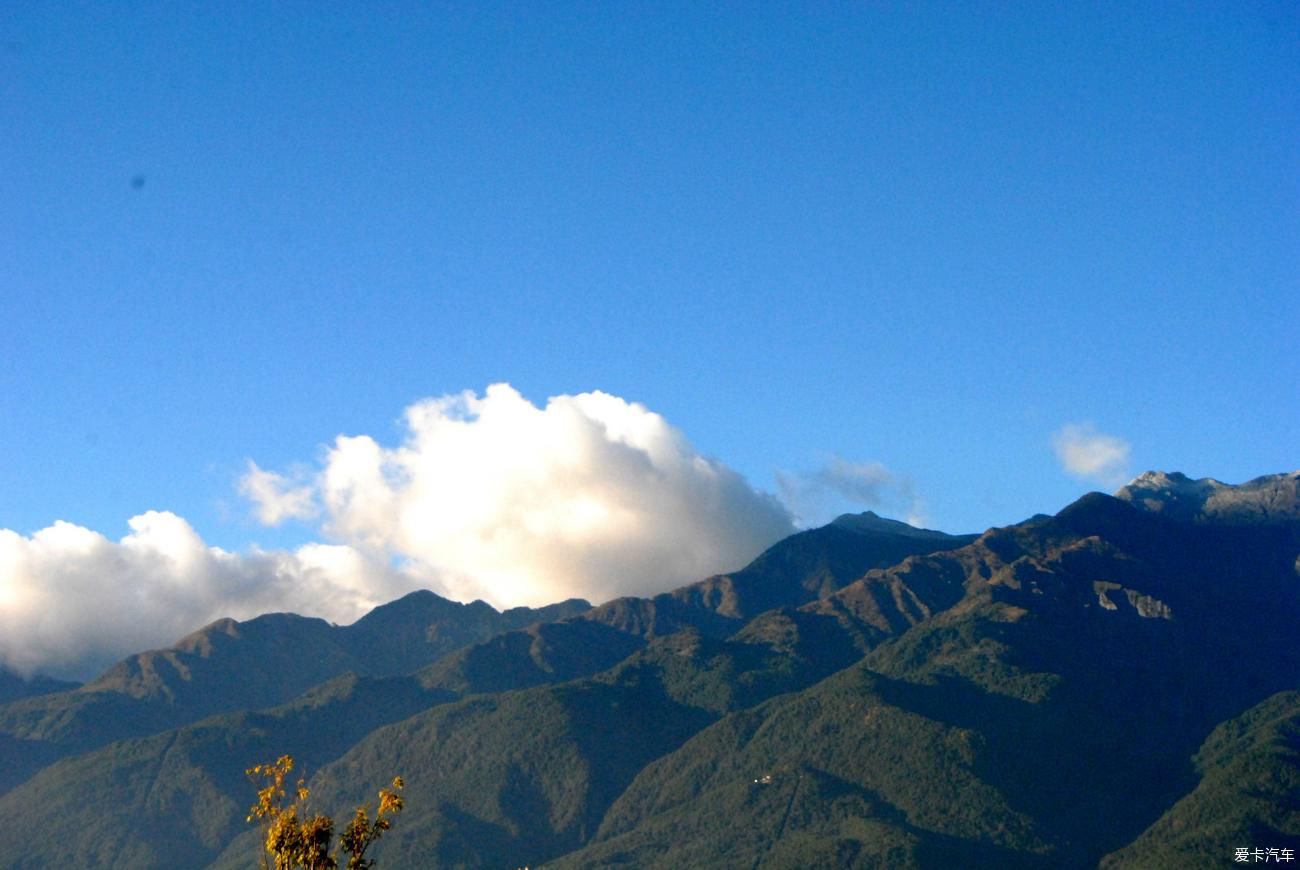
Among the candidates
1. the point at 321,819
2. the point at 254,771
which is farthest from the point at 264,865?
the point at 254,771

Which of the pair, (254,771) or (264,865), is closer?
(264,865)

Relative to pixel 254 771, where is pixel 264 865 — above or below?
below

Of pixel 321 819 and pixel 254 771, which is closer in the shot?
pixel 321 819

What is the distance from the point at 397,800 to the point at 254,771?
575 inches

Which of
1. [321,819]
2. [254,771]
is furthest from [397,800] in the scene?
[254,771]

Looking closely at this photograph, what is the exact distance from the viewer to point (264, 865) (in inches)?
2432

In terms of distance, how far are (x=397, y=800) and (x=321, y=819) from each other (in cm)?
342

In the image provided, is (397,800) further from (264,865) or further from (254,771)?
(254,771)

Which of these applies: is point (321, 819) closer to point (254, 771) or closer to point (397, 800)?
point (397, 800)

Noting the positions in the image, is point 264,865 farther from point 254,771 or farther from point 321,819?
point 254,771

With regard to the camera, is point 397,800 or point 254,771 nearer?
point 397,800

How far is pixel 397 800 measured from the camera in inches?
2416
